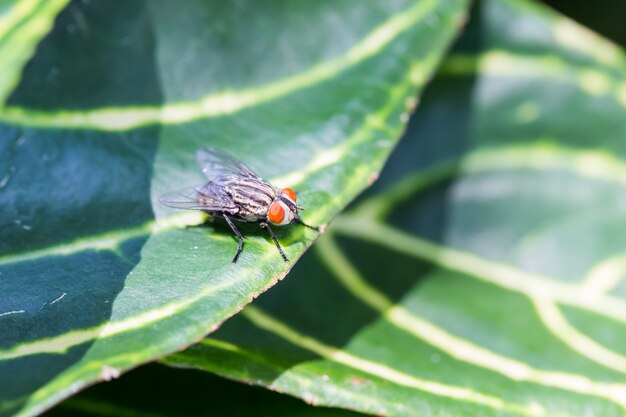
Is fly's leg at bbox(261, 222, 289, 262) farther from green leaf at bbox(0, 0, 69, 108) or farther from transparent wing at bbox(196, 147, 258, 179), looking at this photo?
green leaf at bbox(0, 0, 69, 108)

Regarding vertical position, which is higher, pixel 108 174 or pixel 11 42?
pixel 11 42

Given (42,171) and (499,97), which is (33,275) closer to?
(42,171)

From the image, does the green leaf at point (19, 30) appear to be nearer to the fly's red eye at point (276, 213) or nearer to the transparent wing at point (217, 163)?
the transparent wing at point (217, 163)

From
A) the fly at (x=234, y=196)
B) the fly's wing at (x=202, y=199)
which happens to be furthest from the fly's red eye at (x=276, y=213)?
the fly's wing at (x=202, y=199)

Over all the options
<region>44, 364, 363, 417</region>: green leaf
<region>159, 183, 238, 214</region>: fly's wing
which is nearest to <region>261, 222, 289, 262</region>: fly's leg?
<region>159, 183, 238, 214</region>: fly's wing

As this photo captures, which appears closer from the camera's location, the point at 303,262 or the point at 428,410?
the point at 428,410

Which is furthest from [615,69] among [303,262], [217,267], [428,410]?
[217,267]

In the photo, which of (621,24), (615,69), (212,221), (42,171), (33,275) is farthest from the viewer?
(621,24)

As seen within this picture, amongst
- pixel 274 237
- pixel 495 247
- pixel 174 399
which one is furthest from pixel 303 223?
pixel 495 247
